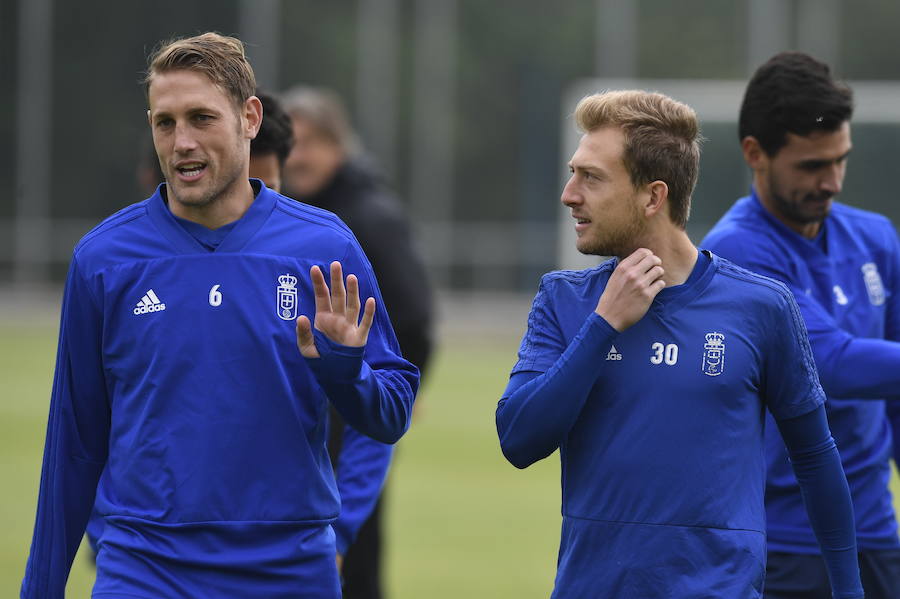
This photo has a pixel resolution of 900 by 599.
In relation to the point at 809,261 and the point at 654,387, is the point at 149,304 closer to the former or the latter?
the point at 654,387

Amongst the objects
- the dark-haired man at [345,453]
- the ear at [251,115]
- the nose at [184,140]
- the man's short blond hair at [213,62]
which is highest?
the man's short blond hair at [213,62]

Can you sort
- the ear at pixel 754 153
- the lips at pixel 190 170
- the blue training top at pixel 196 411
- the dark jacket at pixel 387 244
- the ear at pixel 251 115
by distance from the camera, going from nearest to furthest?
the blue training top at pixel 196 411
the lips at pixel 190 170
the ear at pixel 251 115
the ear at pixel 754 153
the dark jacket at pixel 387 244

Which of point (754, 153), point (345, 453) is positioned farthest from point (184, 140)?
point (754, 153)

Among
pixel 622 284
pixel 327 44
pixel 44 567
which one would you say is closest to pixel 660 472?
pixel 622 284

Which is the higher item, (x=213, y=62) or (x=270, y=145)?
(x=213, y=62)

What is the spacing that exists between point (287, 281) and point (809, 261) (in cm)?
180

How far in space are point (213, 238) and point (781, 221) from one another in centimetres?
189

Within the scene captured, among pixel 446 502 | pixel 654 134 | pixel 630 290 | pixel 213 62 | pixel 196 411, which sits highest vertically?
pixel 213 62

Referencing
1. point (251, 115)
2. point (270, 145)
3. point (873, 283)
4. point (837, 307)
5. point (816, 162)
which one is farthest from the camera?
point (270, 145)

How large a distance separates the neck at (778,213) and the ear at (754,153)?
45mm

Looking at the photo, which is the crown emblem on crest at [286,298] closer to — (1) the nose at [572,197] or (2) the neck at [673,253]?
(1) the nose at [572,197]

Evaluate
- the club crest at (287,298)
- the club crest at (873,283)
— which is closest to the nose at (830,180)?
the club crest at (873,283)

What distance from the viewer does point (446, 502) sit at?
12.1 m

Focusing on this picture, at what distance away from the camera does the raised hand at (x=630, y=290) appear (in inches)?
140
